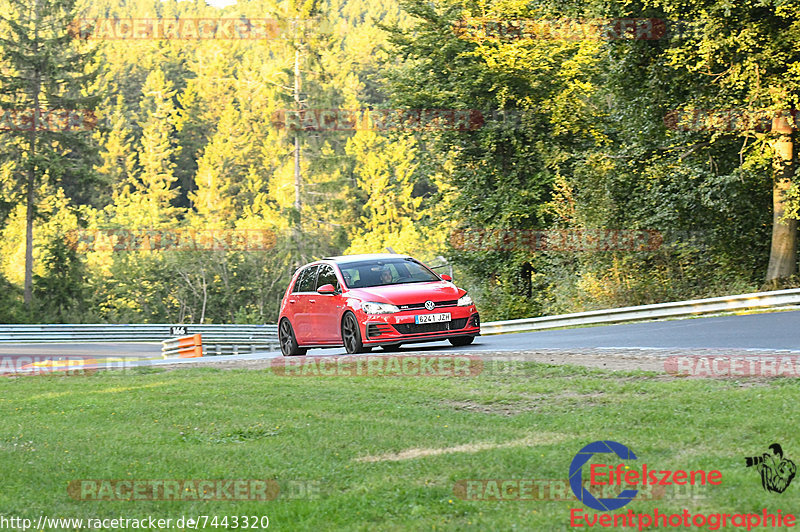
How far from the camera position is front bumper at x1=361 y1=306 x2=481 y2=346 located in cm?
1602

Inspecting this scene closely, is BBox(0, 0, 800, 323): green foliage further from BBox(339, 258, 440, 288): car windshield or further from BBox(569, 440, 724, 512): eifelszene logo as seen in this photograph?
BBox(569, 440, 724, 512): eifelszene logo

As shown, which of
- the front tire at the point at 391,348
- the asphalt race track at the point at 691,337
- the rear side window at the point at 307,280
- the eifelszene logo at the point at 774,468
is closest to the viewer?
the eifelszene logo at the point at 774,468

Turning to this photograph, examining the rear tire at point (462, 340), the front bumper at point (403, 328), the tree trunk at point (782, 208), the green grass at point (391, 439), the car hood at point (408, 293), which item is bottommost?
the green grass at point (391, 439)

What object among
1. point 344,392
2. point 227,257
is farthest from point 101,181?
point 344,392

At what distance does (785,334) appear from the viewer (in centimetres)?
1591

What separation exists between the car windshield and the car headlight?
2.91 ft

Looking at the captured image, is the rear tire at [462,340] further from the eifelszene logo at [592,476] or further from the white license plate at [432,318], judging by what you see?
the eifelszene logo at [592,476]

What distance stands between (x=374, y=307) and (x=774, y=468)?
32.6 ft

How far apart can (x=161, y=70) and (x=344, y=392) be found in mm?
114975

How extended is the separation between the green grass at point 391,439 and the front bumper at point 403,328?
2.99m

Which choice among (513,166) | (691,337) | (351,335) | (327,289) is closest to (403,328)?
(351,335)

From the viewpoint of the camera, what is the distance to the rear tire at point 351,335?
53.8 feet

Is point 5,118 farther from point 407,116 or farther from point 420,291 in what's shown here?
point 420,291

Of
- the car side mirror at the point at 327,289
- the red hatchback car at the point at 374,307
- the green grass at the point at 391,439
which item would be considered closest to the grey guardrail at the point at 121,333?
the red hatchback car at the point at 374,307
